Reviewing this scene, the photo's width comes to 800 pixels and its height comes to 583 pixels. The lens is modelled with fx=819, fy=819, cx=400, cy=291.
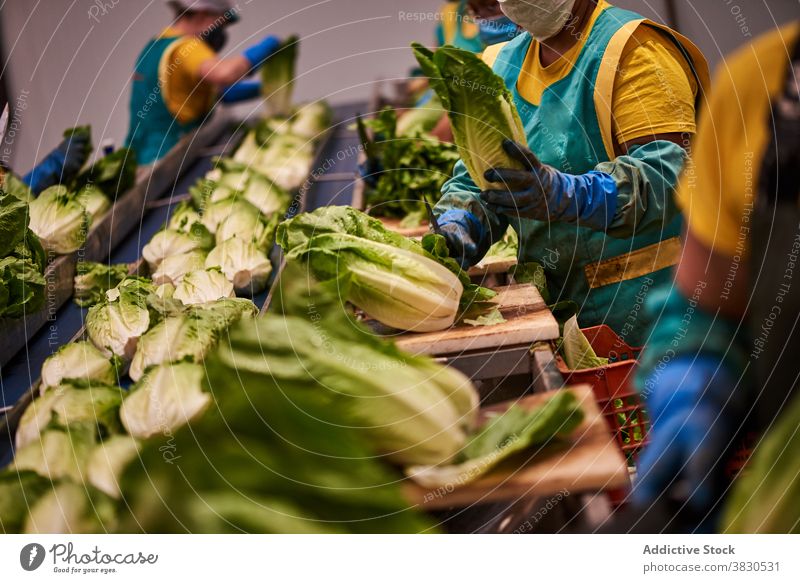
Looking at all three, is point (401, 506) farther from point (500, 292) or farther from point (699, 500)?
point (500, 292)

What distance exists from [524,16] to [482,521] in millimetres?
1403

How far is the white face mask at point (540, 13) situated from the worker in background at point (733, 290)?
28.0 inches

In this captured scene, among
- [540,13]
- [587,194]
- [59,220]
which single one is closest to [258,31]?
[540,13]

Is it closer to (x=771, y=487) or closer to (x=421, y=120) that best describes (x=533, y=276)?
(x=771, y=487)

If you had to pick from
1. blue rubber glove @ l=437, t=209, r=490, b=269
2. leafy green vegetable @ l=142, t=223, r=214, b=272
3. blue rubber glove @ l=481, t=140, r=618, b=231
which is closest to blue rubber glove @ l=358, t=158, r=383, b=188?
leafy green vegetable @ l=142, t=223, r=214, b=272

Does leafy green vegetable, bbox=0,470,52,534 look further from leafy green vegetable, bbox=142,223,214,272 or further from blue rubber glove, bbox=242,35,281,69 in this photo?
blue rubber glove, bbox=242,35,281,69

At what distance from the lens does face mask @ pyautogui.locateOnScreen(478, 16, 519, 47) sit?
10.4 ft

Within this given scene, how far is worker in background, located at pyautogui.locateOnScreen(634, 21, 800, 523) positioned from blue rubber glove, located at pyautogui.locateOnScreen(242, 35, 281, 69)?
2.00m

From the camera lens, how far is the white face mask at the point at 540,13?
2.29 meters

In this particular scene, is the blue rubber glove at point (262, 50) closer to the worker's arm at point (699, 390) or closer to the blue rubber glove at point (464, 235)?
the blue rubber glove at point (464, 235)

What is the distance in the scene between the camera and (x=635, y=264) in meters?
2.47

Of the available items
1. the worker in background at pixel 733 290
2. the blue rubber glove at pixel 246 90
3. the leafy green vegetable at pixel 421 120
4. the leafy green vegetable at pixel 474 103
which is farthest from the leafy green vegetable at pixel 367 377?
the blue rubber glove at pixel 246 90
